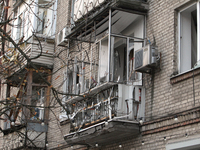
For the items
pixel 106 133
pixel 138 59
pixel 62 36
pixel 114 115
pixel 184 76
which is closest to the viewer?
pixel 184 76

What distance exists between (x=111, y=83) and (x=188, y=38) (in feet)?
7.15

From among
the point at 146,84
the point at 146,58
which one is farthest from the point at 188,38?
the point at 146,84

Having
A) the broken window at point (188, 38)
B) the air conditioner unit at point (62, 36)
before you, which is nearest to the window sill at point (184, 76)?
the broken window at point (188, 38)

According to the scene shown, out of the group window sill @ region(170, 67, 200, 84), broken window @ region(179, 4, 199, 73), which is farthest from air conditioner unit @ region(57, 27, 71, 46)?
window sill @ region(170, 67, 200, 84)

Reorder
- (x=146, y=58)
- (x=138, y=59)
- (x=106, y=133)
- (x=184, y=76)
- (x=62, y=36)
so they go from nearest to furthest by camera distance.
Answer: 1. (x=184, y=76)
2. (x=146, y=58)
3. (x=138, y=59)
4. (x=106, y=133)
5. (x=62, y=36)

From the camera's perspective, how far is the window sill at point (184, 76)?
8109 mm

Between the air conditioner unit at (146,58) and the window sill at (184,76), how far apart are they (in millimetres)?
644

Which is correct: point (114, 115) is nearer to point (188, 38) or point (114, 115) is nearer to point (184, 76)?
point (184, 76)

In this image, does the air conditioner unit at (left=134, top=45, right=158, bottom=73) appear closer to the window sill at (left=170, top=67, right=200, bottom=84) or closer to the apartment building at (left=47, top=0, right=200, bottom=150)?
the apartment building at (left=47, top=0, right=200, bottom=150)

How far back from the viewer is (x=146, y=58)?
29.9 ft

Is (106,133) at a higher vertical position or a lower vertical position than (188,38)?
lower

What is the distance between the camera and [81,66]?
471 inches

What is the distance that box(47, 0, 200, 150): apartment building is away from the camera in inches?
329

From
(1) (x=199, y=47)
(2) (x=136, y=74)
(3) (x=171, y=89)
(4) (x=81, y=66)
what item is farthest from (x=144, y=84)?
(4) (x=81, y=66)
